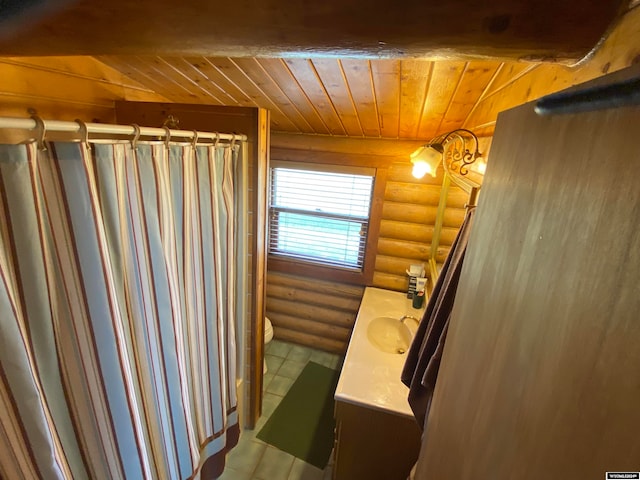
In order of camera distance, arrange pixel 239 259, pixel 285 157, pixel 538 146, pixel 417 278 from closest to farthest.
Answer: pixel 538 146
pixel 239 259
pixel 417 278
pixel 285 157

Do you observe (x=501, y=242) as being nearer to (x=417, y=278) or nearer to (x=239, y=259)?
(x=239, y=259)

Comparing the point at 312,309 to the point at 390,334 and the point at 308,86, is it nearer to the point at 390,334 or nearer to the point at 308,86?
the point at 390,334

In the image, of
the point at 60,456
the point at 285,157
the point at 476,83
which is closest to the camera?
the point at 60,456

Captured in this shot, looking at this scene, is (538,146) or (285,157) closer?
(538,146)

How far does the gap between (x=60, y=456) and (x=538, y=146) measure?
1.45 meters

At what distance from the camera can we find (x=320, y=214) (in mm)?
2621

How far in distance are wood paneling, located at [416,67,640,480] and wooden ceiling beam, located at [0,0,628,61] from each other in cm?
13

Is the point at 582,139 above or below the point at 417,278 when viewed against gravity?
above

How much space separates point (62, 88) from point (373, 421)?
2.09 meters

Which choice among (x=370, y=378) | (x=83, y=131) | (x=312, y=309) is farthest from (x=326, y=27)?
(x=312, y=309)

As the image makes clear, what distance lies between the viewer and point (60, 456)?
88 centimetres

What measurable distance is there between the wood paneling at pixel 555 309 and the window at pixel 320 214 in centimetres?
183

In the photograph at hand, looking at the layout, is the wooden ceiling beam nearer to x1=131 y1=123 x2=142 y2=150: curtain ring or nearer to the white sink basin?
x1=131 y1=123 x2=142 y2=150: curtain ring

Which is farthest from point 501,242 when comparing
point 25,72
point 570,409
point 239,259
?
point 25,72
